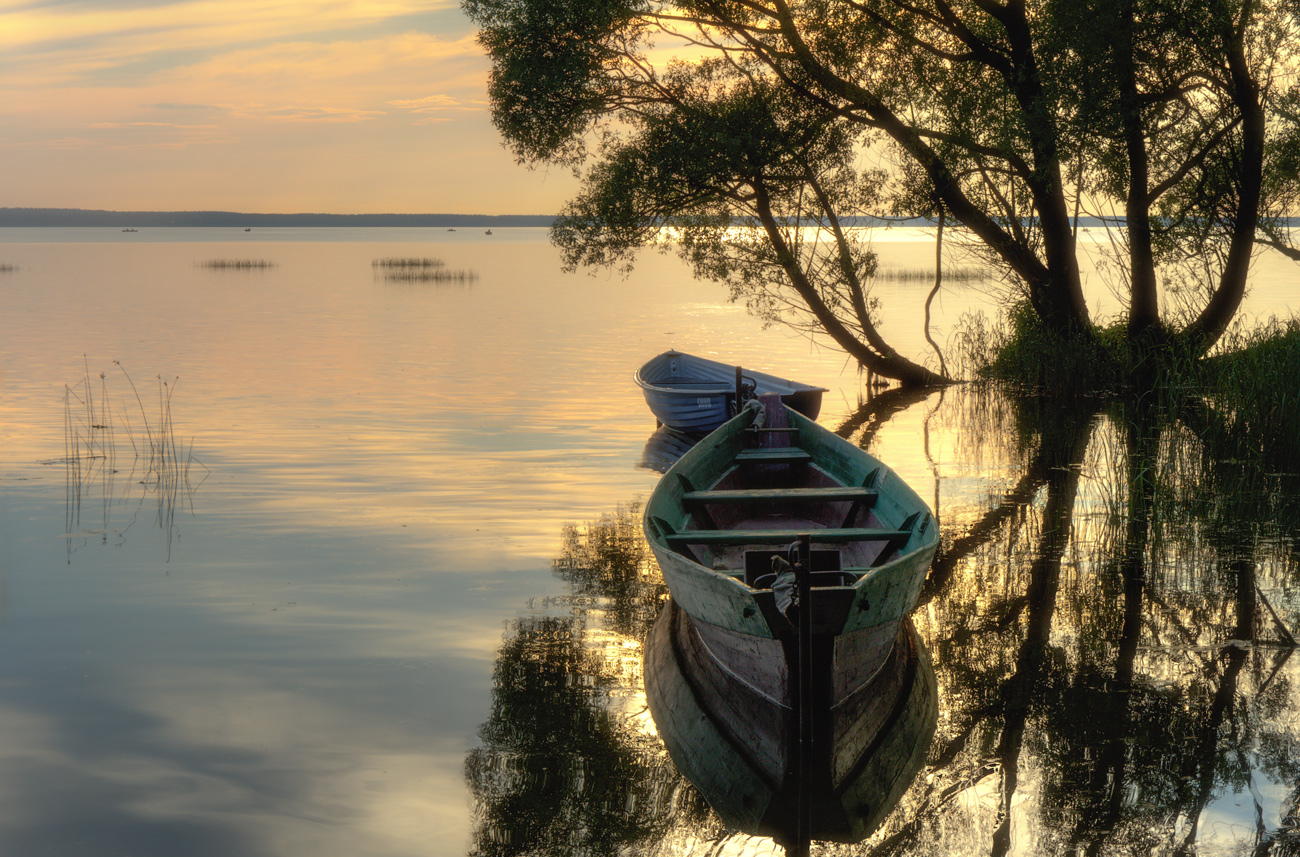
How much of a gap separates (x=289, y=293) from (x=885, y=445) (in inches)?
1472

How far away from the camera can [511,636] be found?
7.57m

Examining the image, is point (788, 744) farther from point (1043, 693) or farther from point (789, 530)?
point (789, 530)

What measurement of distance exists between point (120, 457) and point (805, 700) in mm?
10952

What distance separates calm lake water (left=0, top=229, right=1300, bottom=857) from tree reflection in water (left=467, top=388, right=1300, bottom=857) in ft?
0.08

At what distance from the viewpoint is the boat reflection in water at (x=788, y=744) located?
507 cm

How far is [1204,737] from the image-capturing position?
5.73 m

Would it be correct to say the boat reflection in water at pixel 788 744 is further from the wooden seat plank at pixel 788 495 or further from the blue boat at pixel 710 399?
the blue boat at pixel 710 399

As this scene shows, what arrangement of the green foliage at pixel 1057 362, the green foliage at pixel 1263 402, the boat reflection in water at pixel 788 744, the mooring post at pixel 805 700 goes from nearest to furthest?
the mooring post at pixel 805 700, the boat reflection in water at pixel 788 744, the green foliage at pixel 1263 402, the green foliage at pixel 1057 362

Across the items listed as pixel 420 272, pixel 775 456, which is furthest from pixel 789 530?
pixel 420 272

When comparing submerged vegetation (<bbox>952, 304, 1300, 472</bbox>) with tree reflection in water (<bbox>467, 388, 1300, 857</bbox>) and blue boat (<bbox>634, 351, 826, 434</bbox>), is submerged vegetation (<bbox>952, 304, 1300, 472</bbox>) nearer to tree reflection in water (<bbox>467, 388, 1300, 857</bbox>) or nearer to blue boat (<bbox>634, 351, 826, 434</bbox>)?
tree reflection in water (<bbox>467, 388, 1300, 857</bbox>)

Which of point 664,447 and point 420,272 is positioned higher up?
point 420,272

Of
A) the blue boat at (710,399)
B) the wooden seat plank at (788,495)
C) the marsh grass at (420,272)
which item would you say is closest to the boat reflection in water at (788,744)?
the wooden seat plank at (788,495)

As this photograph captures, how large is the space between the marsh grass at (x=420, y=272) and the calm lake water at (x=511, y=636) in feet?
136

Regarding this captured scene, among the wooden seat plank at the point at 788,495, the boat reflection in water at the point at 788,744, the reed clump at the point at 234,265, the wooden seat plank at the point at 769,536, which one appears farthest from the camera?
the reed clump at the point at 234,265
